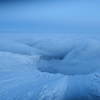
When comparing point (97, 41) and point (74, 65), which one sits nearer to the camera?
point (74, 65)

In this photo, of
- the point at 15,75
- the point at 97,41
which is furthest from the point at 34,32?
the point at 15,75

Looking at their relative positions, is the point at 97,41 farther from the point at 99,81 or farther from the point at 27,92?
the point at 27,92

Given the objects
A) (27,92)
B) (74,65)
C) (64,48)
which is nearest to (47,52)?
(64,48)

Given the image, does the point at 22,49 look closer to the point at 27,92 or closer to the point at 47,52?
the point at 47,52

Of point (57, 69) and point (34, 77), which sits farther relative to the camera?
point (57, 69)

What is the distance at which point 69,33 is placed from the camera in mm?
1196

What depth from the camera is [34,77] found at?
26.9 inches

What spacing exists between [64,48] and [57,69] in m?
0.22

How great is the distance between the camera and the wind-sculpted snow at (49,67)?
1.88ft

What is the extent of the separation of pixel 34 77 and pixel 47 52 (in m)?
0.31

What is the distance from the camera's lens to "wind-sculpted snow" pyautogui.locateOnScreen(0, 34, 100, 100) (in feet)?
1.88

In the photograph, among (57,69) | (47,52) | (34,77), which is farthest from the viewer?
(47,52)

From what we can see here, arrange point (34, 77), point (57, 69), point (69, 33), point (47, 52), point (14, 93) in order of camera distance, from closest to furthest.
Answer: point (14, 93) < point (34, 77) < point (57, 69) < point (47, 52) < point (69, 33)

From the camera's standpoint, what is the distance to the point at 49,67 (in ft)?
2.72
